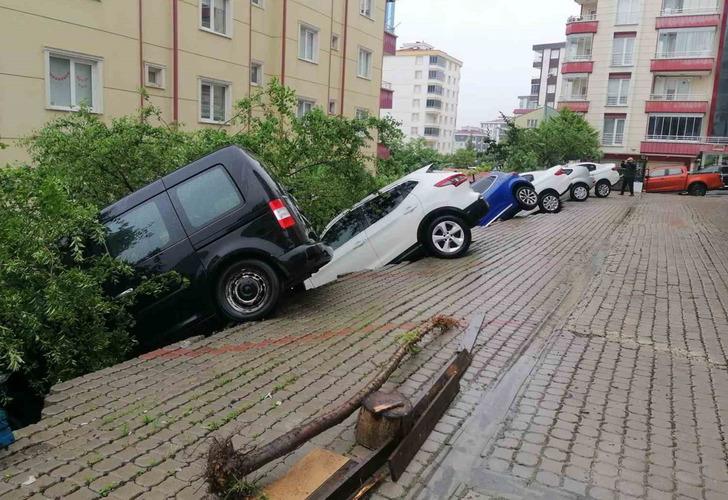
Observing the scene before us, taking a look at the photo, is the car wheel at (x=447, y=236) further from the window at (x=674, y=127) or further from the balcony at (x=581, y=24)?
the balcony at (x=581, y=24)

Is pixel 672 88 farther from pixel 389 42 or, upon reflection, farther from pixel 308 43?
pixel 308 43

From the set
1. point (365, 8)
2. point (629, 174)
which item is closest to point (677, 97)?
point (629, 174)

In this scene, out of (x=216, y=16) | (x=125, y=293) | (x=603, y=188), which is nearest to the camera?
(x=125, y=293)

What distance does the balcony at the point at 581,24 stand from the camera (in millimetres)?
51594

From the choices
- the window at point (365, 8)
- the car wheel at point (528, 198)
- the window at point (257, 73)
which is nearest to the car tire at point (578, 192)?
the car wheel at point (528, 198)

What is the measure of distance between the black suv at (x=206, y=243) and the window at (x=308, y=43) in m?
16.4

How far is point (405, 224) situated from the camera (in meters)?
9.69

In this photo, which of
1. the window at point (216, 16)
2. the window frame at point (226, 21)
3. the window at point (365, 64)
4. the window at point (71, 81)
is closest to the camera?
the window at point (71, 81)

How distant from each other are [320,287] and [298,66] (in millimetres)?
15228

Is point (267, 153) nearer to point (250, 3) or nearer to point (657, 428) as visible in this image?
point (657, 428)

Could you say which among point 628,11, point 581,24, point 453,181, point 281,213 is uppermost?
point 628,11

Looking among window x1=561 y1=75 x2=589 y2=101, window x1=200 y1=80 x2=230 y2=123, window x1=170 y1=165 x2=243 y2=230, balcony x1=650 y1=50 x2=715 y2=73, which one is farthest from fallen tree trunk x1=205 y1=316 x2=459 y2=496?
window x1=561 y1=75 x2=589 y2=101

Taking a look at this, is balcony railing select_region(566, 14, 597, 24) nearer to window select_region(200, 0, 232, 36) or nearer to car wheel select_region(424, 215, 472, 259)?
window select_region(200, 0, 232, 36)

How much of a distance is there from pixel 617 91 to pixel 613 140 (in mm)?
4018
